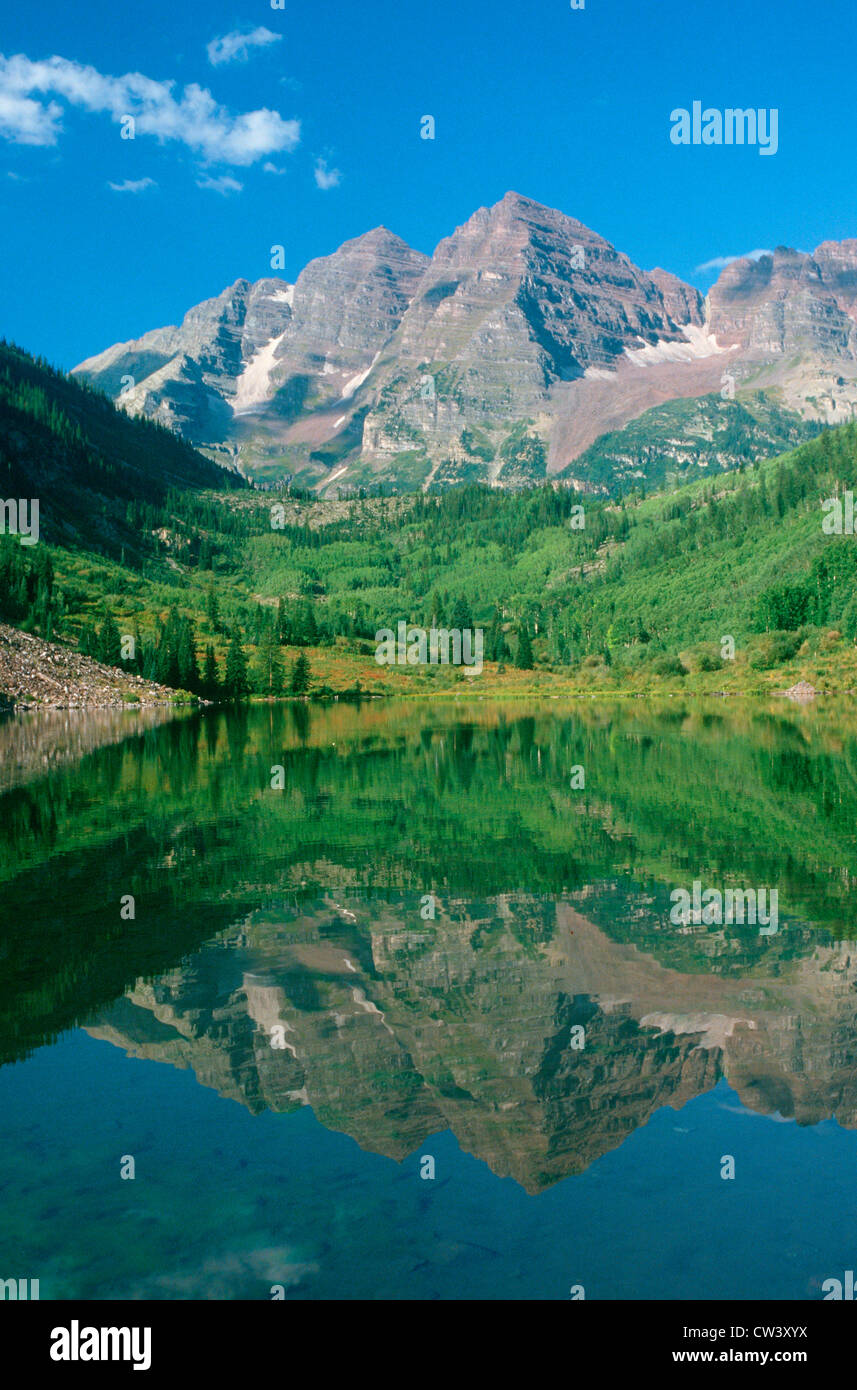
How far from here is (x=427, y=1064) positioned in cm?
1491

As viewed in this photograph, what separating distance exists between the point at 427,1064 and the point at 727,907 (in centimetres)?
1131

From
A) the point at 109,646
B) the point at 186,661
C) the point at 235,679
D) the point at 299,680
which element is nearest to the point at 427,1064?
the point at 109,646

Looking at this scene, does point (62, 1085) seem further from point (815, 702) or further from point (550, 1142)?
point (815, 702)

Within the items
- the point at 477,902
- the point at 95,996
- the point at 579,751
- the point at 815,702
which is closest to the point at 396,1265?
the point at 95,996

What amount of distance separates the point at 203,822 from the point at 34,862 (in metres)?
8.98

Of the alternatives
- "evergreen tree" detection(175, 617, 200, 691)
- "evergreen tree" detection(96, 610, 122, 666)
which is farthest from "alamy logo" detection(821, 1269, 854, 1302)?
"evergreen tree" detection(175, 617, 200, 691)

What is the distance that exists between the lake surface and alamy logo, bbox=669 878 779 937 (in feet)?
1.36

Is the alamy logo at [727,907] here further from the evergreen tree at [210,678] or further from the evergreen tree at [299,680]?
the evergreen tree at [299,680]

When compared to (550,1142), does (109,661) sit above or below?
above

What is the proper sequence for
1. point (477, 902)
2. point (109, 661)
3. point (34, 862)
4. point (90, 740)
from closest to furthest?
point (477, 902) → point (34, 862) → point (90, 740) → point (109, 661)

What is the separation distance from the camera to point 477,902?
24.9m

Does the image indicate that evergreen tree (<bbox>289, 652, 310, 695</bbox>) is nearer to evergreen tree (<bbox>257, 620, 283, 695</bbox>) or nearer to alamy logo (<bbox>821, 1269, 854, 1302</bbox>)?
evergreen tree (<bbox>257, 620, 283, 695</bbox>)

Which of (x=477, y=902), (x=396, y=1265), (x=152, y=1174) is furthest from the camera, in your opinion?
(x=477, y=902)
